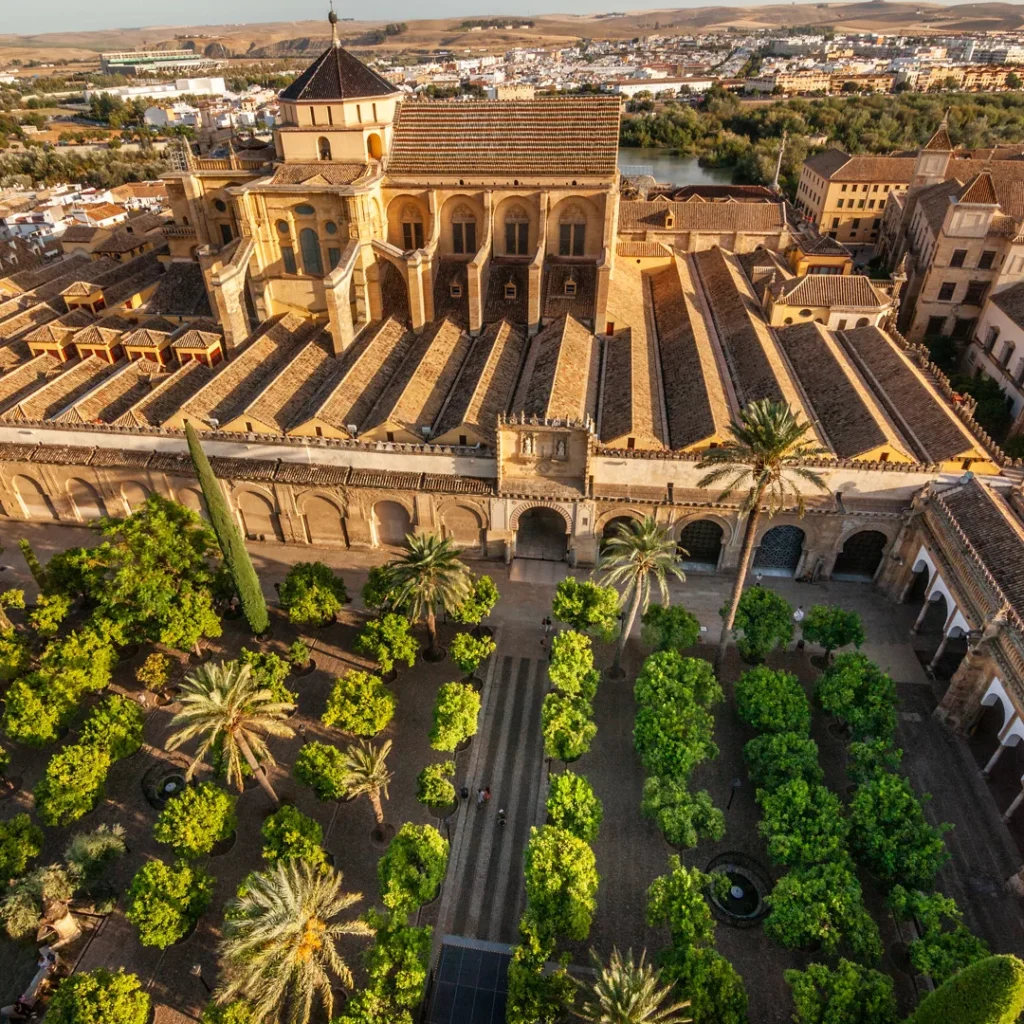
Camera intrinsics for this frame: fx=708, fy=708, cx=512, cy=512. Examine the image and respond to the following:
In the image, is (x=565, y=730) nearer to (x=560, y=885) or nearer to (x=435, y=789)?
(x=435, y=789)

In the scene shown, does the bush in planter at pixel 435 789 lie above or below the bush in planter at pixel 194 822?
below

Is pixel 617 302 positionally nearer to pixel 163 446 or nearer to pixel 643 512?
pixel 643 512

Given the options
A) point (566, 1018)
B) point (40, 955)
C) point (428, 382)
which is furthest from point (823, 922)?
point (428, 382)

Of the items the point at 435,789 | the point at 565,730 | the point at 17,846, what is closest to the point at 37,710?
the point at 17,846

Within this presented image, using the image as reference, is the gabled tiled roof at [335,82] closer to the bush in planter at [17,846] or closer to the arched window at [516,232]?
the arched window at [516,232]

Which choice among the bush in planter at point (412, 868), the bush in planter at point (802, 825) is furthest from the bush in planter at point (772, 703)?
the bush in planter at point (412, 868)

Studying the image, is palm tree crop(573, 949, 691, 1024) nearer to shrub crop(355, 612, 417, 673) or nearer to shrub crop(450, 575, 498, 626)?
shrub crop(355, 612, 417, 673)

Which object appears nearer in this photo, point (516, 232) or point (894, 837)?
point (894, 837)

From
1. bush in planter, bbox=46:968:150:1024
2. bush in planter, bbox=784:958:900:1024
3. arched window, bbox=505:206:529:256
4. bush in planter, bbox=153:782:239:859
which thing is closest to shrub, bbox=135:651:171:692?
bush in planter, bbox=153:782:239:859
